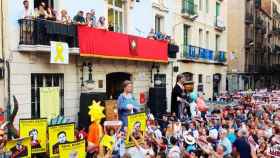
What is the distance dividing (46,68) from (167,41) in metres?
8.92

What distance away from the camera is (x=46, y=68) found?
15.6 meters

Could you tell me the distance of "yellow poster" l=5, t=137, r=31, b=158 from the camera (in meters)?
8.50

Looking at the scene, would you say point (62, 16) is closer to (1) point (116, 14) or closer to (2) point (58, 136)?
(1) point (116, 14)

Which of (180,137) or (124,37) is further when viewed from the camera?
(124,37)

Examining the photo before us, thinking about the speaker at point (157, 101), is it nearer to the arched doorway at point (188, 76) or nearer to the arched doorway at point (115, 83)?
the arched doorway at point (115, 83)

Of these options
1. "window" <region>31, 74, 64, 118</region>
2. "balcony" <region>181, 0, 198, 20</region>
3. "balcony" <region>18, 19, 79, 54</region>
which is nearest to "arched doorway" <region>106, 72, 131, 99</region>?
"window" <region>31, 74, 64, 118</region>

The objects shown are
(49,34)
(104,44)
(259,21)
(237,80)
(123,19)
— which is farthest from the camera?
(259,21)

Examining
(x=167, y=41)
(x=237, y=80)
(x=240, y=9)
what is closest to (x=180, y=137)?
(x=167, y=41)

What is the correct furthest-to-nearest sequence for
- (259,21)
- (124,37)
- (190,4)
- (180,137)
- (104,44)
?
(259,21) → (190,4) → (124,37) → (104,44) → (180,137)

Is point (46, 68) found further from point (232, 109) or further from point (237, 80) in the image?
point (237, 80)

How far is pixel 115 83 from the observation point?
21.2 metres

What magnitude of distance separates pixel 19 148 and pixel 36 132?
1.34 metres

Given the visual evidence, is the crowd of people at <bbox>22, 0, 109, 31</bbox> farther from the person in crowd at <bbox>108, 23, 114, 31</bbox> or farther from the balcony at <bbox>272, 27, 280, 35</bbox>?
the balcony at <bbox>272, 27, 280, 35</bbox>

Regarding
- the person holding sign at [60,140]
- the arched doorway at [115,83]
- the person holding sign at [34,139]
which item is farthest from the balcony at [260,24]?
the person holding sign at [34,139]
